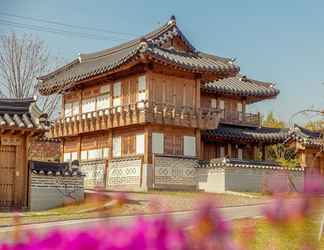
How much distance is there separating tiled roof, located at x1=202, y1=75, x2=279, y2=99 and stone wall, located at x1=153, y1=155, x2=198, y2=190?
6087 mm

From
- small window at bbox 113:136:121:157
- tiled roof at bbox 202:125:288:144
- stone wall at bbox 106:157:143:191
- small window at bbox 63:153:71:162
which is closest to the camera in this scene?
stone wall at bbox 106:157:143:191

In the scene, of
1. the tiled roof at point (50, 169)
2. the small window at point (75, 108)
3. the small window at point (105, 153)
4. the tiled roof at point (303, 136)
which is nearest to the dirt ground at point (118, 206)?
the tiled roof at point (50, 169)

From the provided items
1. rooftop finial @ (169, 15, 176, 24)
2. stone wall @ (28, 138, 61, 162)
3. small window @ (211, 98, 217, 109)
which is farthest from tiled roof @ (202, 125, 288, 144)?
stone wall @ (28, 138, 61, 162)

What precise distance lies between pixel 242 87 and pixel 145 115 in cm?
1049

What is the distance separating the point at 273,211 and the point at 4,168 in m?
16.3

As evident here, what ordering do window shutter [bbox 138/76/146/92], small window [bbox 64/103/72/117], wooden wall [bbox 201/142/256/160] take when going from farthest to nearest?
small window [bbox 64/103/72/117]
wooden wall [bbox 201/142/256/160]
window shutter [bbox 138/76/146/92]

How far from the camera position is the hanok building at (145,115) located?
24391 millimetres

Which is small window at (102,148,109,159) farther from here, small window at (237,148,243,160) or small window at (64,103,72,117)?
small window at (237,148,243,160)

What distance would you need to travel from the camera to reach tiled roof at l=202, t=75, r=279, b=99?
102ft

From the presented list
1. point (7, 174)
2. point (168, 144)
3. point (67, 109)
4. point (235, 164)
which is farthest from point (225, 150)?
point (7, 174)

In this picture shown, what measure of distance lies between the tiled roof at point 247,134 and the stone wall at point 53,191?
408 inches

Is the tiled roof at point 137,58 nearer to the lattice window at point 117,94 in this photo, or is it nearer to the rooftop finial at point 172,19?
the rooftop finial at point 172,19

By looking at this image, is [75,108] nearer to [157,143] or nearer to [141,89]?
[141,89]

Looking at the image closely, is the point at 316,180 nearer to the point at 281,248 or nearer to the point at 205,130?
the point at 281,248
